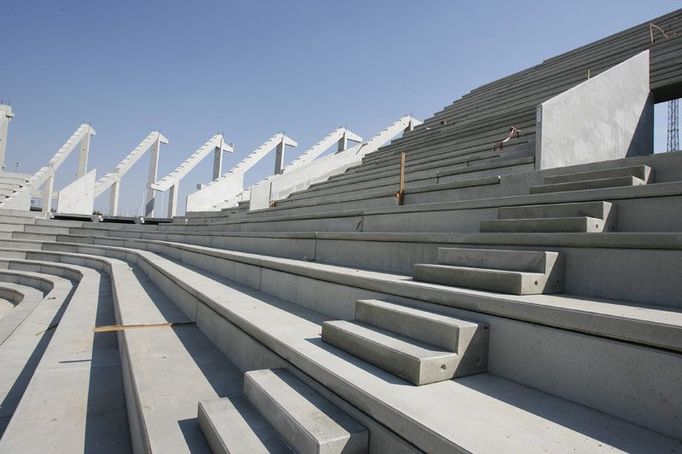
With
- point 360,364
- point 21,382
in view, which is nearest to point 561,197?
point 360,364

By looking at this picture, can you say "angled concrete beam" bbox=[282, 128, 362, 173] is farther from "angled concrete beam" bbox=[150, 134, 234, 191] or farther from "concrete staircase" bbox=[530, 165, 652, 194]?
"concrete staircase" bbox=[530, 165, 652, 194]

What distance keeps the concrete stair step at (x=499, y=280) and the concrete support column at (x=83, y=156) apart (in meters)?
24.1

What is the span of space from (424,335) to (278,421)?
0.78 metres

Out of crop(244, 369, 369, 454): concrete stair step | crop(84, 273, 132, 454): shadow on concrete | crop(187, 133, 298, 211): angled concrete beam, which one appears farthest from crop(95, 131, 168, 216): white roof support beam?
crop(244, 369, 369, 454): concrete stair step

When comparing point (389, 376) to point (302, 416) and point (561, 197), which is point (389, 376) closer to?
point (302, 416)

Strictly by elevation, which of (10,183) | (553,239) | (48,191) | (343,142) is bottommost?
(553,239)

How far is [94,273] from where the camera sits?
8.18 metres

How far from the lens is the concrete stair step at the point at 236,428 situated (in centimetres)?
143

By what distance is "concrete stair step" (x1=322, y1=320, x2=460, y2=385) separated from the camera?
5.02 ft

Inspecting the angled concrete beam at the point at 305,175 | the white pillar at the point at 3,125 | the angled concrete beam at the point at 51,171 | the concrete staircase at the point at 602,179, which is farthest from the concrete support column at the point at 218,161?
the concrete staircase at the point at 602,179

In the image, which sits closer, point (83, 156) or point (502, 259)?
point (502, 259)

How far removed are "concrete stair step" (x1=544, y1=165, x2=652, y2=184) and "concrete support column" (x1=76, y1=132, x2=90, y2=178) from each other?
79.5ft

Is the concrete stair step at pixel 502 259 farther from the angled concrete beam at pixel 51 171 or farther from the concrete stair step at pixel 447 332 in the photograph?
the angled concrete beam at pixel 51 171

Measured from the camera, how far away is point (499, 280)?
1957 millimetres
